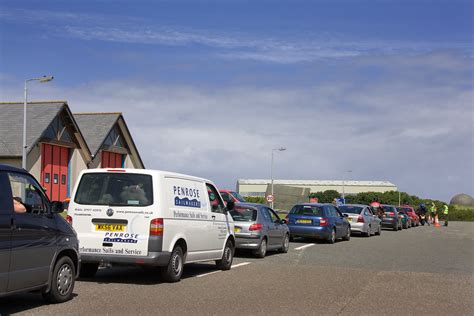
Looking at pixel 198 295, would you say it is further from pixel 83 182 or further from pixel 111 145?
pixel 111 145

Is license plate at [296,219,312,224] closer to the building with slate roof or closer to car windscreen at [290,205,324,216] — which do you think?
car windscreen at [290,205,324,216]

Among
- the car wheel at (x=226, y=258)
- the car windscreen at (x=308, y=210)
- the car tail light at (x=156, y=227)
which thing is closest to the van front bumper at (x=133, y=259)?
the car tail light at (x=156, y=227)

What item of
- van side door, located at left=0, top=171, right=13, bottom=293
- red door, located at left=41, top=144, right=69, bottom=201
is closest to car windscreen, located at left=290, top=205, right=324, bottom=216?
van side door, located at left=0, top=171, right=13, bottom=293

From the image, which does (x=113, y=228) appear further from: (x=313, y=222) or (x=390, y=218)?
(x=390, y=218)

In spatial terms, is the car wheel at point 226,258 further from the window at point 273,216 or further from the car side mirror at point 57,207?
the car side mirror at point 57,207

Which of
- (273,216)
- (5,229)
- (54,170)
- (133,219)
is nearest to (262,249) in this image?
(273,216)

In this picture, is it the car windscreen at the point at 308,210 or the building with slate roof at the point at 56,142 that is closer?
the car windscreen at the point at 308,210

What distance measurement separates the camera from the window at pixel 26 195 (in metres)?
8.15

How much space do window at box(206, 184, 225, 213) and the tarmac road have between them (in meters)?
1.32

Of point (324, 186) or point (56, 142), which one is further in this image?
→ point (324, 186)

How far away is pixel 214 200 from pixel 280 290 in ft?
10.3

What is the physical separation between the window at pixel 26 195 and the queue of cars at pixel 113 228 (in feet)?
0.05

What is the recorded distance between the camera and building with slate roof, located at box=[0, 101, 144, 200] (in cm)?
3581

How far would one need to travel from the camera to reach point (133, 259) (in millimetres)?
10750
